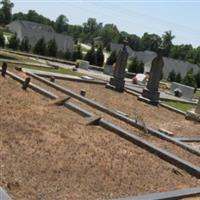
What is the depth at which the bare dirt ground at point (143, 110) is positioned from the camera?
13742 mm

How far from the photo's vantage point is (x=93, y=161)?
303 inches

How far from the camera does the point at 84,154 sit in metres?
7.99

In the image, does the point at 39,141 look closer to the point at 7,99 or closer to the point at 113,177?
the point at 113,177

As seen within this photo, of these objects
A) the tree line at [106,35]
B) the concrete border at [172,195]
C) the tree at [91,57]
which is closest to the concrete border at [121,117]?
the concrete border at [172,195]

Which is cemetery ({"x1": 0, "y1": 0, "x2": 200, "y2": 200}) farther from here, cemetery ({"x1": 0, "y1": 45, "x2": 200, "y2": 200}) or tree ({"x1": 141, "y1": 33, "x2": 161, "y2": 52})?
tree ({"x1": 141, "y1": 33, "x2": 161, "y2": 52})

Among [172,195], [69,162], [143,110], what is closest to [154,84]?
[143,110]

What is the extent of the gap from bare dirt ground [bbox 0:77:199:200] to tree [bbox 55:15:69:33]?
120m

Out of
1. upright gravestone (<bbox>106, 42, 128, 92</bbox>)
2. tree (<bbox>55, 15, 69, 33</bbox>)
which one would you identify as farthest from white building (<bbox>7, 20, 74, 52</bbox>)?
tree (<bbox>55, 15, 69, 33</bbox>)

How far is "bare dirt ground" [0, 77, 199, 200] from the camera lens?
6.22 meters

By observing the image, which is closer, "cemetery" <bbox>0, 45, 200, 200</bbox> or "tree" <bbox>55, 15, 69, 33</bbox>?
"cemetery" <bbox>0, 45, 200, 200</bbox>

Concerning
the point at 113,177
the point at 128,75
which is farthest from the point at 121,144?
the point at 128,75

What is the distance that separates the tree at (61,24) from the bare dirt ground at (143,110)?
111558 mm

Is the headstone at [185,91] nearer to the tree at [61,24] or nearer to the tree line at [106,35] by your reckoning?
the tree line at [106,35]

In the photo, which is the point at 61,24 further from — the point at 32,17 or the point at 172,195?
the point at 172,195
